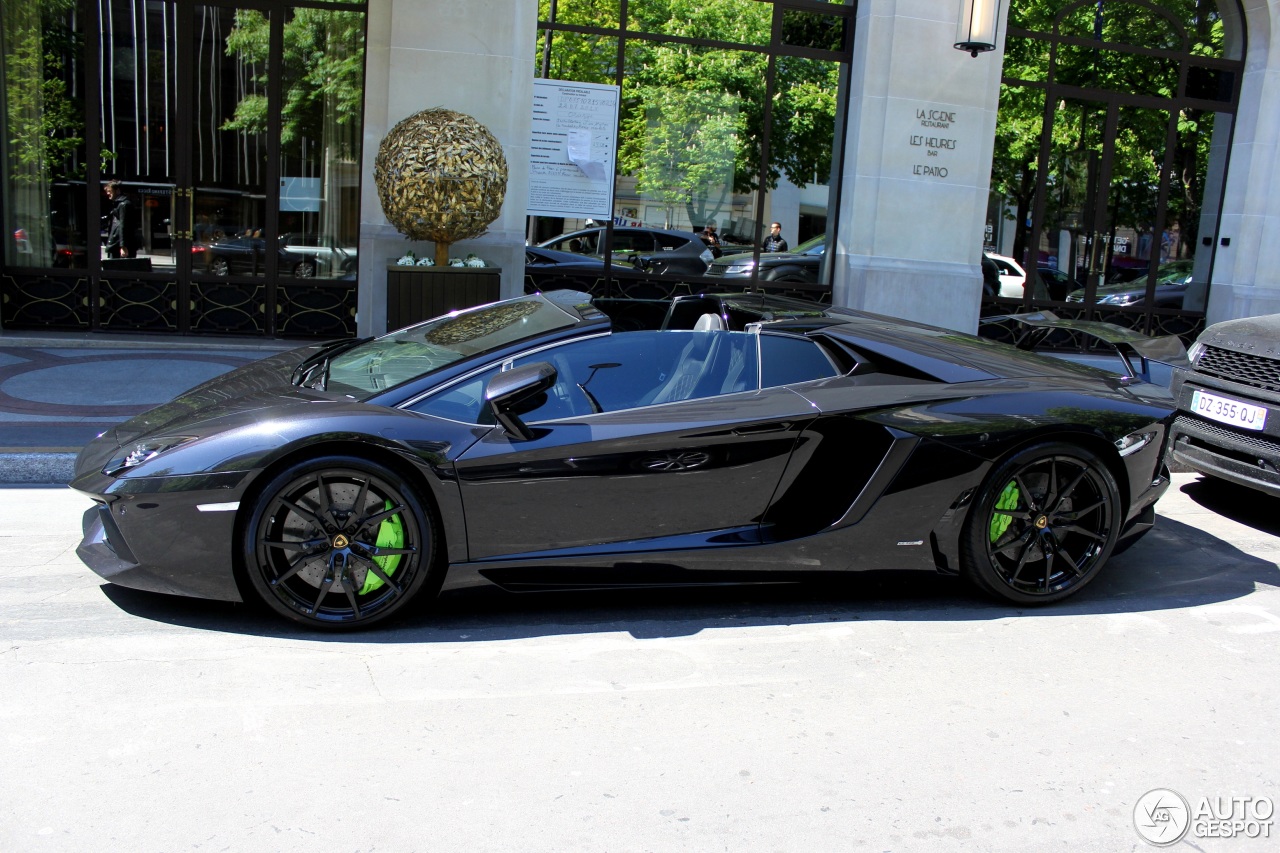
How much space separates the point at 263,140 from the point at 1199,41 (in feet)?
35.2

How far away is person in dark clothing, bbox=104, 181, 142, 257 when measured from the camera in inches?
409

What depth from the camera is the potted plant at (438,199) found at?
8953 mm

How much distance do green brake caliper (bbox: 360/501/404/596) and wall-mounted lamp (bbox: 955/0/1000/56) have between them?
8924 mm

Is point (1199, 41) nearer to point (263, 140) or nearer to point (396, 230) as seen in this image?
point (396, 230)

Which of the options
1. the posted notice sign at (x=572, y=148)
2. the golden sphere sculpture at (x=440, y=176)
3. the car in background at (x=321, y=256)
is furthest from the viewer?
the posted notice sign at (x=572, y=148)

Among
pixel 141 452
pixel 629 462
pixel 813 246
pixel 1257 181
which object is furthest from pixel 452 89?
pixel 1257 181

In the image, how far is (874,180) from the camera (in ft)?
37.6

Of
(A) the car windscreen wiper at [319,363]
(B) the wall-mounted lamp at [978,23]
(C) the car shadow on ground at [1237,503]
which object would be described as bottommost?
(C) the car shadow on ground at [1237,503]

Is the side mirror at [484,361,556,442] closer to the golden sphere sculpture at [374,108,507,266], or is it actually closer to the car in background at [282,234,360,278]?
the golden sphere sculpture at [374,108,507,266]

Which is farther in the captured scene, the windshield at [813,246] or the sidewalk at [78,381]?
the windshield at [813,246]

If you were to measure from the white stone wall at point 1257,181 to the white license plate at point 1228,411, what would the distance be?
7284 mm

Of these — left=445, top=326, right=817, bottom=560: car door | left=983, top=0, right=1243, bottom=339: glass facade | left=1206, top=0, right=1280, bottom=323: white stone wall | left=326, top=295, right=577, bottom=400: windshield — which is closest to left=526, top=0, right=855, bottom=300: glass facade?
left=983, top=0, right=1243, bottom=339: glass facade

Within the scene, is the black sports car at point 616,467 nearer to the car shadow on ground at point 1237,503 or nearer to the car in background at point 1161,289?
the car shadow on ground at point 1237,503

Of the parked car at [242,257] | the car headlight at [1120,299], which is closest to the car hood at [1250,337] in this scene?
the car headlight at [1120,299]
